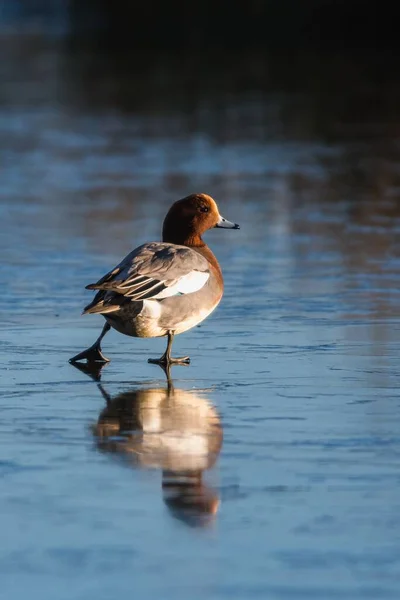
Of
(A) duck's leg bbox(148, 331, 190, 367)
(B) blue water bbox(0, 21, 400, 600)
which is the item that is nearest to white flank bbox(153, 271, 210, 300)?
→ (A) duck's leg bbox(148, 331, 190, 367)

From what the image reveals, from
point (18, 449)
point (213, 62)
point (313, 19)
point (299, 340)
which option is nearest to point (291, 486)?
point (18, 449)

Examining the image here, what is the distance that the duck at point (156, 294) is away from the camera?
864cm

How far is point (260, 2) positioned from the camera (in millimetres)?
53031

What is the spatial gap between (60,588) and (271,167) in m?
15.0

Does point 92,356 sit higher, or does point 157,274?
point 157,274

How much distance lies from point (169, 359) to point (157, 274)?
1.55ft

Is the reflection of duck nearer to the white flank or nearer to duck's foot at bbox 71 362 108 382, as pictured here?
duck's foot at bbox 71 362 108 382

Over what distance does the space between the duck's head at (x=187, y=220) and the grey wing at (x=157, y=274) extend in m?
0.53

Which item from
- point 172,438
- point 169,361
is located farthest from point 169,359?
point 172,438

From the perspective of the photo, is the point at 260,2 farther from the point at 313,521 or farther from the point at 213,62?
the point at 313,521

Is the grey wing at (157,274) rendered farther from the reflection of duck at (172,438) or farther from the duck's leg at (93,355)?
the reflection of duck at (172,438)

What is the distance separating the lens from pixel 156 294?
28.7 ft

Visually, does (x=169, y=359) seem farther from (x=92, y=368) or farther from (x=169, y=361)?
(x=92, y=368)

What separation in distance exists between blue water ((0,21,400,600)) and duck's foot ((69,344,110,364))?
0.10 meters
